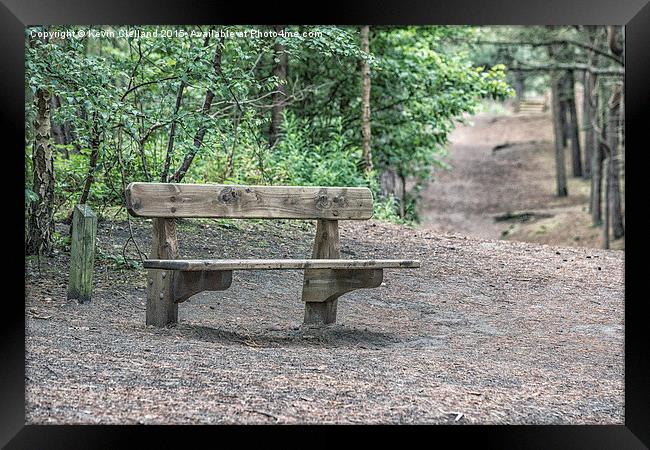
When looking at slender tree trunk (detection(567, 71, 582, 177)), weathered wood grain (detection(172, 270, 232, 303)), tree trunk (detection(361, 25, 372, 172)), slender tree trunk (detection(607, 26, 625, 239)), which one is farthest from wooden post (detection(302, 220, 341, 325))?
slender tree trunk (detection(567, 71, 582, 177))

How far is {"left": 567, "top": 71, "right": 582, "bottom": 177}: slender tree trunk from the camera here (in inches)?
806

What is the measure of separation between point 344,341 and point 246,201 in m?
1.17

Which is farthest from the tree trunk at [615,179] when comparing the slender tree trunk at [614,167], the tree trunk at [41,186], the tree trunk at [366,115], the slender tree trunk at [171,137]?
the tree trunk at [41,186]

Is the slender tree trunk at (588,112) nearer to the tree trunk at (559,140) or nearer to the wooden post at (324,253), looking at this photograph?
the tree trunk at (559,140)

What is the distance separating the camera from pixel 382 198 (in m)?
12.1

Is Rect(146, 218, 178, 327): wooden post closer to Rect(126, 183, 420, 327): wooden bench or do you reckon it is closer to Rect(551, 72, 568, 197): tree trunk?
Rect(126, 183, 420, 327): wooden bench

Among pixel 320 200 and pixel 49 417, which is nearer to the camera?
pixel 49 417

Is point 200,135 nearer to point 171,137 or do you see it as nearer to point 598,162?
point 171,137

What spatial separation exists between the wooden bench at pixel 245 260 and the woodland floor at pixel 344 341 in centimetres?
26

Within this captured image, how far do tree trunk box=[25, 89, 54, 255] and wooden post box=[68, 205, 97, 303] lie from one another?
2.76 feet
